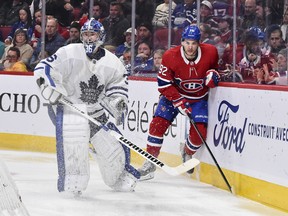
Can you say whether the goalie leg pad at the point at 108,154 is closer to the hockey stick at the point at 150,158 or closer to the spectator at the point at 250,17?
the hockey stick at the point at 150,158

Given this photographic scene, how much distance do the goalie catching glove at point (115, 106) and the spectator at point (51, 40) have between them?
3.22 m

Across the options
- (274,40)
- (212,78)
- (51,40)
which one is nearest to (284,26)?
(274,40)

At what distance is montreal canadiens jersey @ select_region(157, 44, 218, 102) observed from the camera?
793 centimetres

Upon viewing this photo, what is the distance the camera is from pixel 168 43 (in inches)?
373

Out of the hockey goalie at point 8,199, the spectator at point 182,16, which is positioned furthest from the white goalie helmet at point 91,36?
the hockey goalie at point 8,199

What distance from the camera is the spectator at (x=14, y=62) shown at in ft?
35.0

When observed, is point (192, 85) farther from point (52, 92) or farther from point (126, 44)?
point (126, 44)

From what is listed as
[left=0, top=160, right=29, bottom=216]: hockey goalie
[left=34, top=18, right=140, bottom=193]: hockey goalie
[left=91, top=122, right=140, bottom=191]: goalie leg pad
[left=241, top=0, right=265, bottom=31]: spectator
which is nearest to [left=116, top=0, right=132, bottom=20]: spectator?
[left=241, top=0, right=265, bottom=31]: spectator

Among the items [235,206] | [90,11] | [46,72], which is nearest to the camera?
[235,206]

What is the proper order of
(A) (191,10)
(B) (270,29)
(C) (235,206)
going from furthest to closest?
(A) (191,10) < (B) (270,29) < (C) (235,206)

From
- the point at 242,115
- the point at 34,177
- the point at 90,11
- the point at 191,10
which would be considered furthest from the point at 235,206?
the point at 90,11

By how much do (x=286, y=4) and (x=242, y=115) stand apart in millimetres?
978

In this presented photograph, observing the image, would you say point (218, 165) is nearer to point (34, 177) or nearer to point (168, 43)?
point (34, 177)

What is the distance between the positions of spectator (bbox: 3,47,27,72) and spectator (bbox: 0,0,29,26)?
38 cm
